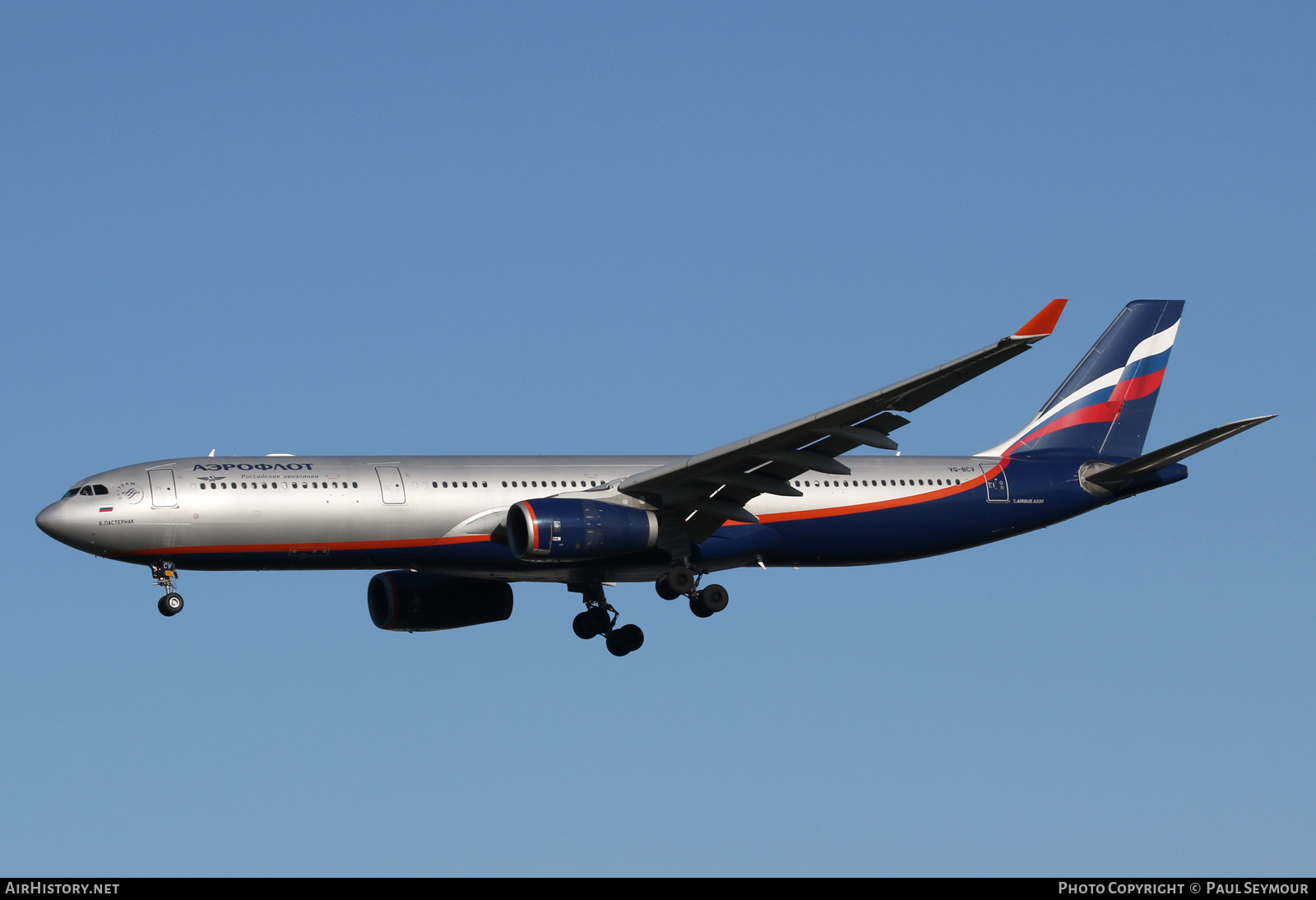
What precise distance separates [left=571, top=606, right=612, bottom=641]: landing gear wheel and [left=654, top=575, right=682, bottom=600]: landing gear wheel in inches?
148

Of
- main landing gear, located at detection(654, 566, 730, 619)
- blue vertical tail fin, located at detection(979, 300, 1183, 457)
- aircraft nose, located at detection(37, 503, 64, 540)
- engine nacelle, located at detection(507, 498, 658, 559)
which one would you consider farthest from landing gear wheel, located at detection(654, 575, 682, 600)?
aircraft nose, located at detection(37, 503, 64, 540)

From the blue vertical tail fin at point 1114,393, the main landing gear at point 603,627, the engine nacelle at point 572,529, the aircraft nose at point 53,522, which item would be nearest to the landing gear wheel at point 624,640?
the main landing gear at point 603,627

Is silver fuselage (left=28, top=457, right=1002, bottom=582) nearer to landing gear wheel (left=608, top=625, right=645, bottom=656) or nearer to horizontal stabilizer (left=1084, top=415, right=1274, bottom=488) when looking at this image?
landing gear wheel (left=608, top=625, right=645, bottom=656)

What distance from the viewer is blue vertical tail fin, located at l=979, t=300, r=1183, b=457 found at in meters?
50.0

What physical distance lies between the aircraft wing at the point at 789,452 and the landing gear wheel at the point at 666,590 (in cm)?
120

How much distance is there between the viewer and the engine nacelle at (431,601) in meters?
46.4

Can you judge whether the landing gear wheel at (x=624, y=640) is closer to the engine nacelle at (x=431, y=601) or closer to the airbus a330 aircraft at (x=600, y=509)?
the airbus a330 aircraft at (x=600, y=509)

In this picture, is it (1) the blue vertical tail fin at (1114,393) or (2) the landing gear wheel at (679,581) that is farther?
(1) the blue vertical tail fin at (1114,393)

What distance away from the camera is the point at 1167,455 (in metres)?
45.1

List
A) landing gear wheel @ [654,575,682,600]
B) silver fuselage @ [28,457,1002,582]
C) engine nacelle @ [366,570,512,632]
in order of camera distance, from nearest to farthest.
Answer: silver fuselage @ [28,457,1002,582]
landing gear wheel @ [654,575,682,600]
engine nacelle @ [366,570,512,632]

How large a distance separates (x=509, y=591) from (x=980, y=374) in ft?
54.2

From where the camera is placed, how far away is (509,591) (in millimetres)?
47406

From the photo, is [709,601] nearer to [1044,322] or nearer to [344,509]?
[344,509]
